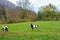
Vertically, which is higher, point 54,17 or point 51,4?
point 51,4

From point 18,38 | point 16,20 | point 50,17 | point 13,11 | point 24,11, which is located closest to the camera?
point 18,38

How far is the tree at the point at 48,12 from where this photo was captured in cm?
6901

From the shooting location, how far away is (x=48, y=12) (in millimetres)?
71562

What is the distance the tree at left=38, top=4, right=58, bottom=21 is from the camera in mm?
69012

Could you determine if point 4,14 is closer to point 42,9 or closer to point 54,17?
point 42,9

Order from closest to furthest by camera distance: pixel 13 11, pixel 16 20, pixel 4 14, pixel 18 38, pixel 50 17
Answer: pixel 18 38, pixel 16 20, pixel 50 17, pixel 4 14, pixel 13 11

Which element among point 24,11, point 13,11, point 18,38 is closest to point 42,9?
point 24,11

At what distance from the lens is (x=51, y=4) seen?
75.0 meters

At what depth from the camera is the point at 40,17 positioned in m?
73.6

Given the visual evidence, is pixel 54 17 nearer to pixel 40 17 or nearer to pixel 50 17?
pixel 50 17

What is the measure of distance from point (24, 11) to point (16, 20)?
12450 mm

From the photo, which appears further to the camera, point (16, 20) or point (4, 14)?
point (4, 14)

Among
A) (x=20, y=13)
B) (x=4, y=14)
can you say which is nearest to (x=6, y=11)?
(x=4, y=14)

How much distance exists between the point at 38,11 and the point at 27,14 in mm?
9302
